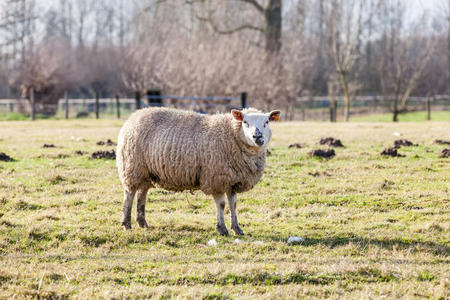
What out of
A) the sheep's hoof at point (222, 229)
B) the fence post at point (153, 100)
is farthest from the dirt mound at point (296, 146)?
the fence post at point (153, 100)

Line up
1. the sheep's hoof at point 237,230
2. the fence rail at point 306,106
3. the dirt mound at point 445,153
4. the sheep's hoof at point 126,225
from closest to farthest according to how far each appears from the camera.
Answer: the sheep's hoof at point 237,230 < the sheep's hoof at point 126,225 < the dirt mound at point 445,153 < the fence rail at point 306,106

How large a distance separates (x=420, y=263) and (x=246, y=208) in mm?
3294

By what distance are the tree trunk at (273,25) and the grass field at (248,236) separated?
2049 centimetres

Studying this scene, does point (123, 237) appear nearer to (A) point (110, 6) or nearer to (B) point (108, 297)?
(B) point (108, 297)

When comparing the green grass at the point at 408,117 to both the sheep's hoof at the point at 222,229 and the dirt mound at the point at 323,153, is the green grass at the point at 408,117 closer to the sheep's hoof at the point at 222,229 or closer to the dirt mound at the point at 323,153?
the dirt mound at the point at 323,153

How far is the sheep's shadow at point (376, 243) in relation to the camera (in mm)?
6633

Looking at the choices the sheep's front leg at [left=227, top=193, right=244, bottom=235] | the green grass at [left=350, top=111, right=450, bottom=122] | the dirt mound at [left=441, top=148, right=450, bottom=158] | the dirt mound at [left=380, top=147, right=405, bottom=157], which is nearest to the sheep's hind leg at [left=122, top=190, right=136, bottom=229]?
the sheep's front leg at [left=227, top=193, right=244, bottom=235]

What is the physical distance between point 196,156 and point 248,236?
4.26 ft

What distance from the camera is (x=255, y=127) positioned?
7.13m

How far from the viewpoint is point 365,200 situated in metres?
9.09

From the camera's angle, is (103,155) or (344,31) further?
(344,31)

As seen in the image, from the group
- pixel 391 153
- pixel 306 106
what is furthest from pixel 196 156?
pixel 306 106

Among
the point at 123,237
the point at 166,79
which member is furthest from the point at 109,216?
the point at 166,79

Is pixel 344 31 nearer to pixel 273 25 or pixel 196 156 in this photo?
pixel 273 25
